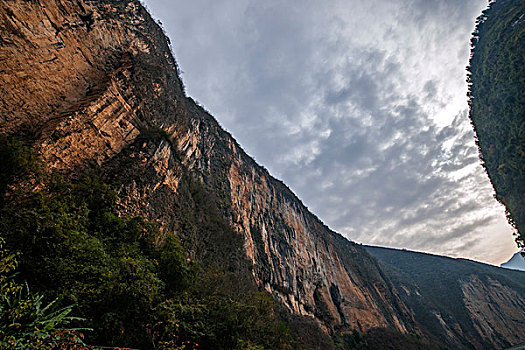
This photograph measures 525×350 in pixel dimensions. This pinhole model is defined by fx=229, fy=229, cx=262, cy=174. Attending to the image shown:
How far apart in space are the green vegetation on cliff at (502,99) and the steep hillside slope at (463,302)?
3572cm

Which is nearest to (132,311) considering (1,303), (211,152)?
(1,303)

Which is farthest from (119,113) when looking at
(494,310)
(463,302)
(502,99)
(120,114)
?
(494,310)

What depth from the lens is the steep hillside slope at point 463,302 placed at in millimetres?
48875

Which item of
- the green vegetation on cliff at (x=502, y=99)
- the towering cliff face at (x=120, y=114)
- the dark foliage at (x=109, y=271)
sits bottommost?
→ the dark foliage at (x=109, y=271)

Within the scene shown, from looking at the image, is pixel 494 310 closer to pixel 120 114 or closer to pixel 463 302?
pixel 463 302

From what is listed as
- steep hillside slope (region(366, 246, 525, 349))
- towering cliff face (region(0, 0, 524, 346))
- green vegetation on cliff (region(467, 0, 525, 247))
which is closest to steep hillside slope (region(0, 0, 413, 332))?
towering cliff face (region(0, 0, 524, 346))

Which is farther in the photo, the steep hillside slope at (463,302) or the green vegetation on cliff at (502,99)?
the steep hillside slope at (463,302)

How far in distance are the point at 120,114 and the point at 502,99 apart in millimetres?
37456

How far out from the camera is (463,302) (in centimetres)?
5656

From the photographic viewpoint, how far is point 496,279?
66.8 m

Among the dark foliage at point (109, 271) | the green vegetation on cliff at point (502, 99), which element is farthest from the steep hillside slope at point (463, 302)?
the dark foliage at point (109, 271)

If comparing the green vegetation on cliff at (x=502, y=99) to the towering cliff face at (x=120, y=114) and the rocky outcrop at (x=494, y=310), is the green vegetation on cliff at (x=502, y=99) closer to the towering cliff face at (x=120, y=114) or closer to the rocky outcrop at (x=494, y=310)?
the towering cliff face at (x=120, y=114)

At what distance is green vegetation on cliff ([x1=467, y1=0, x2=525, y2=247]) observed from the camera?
23844mm

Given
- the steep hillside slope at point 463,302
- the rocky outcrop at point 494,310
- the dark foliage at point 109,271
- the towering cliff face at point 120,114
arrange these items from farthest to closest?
1. the rocky outcrop at point 494,310
2. the steep hillside slope at point 463,302
3. the towering cliff face at point 120,114
4. the dark foliage at point 109,271
